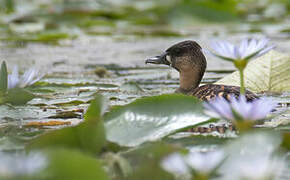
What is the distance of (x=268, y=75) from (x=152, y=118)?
2.27 m

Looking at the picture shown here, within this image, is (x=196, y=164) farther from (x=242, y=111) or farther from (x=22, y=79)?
(x=22, y=79)

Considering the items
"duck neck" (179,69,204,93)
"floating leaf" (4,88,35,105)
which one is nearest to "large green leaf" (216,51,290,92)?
"duck neck" (179,69,204,93)

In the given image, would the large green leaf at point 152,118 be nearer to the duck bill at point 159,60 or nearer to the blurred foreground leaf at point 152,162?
the blurred foreground leaf at point 152,162

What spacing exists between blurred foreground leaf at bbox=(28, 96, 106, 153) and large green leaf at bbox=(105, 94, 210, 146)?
0.14m

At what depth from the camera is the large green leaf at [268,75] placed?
4.34 metres

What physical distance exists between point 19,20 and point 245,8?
A: 422 cm

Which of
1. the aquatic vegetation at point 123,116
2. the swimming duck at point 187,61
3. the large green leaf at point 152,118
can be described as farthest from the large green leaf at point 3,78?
the swimming duck at point 187,61

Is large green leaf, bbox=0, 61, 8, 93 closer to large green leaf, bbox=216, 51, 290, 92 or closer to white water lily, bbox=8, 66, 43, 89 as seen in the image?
white water lily, bbox=8, 66, 43, 89

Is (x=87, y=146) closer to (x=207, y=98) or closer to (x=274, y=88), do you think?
(x=207, y=98)

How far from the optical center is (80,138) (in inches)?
81.3

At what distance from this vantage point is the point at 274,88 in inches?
171

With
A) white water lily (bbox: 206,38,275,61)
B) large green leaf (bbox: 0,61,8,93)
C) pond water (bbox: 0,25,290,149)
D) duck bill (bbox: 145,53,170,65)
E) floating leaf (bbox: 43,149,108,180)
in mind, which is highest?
white water lily (bbox: 206,38,275,61)

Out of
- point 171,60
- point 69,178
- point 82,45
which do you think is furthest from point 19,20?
point 69,178

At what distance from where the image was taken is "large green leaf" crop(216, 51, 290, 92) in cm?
434
